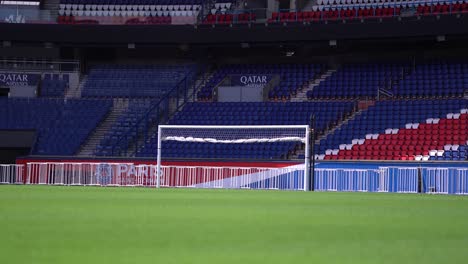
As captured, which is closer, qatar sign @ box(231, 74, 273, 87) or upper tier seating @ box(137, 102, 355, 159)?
upper tier seating @ box(137, 102, 355, 159)

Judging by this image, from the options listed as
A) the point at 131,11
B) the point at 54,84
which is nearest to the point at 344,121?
A: the point at 131,11

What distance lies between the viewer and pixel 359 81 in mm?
36750

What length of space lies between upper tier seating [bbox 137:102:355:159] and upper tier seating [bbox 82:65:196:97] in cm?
243

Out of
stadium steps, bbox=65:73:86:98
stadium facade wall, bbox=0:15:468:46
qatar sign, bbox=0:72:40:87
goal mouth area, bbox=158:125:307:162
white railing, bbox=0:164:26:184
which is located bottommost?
white railing, bbox=0:164:26:184

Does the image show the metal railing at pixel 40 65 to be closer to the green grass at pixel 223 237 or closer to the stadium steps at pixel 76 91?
the stadium steps at pixel 76 91

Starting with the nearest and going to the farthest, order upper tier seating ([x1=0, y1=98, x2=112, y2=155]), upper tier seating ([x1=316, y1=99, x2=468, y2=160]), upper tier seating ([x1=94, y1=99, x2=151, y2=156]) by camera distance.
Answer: upper tier seating ([x1=316, y1=99, x2=468, y2=160]) < upper tier seating ([x1=94, y1=99, x2=151, y2=156]) < upper tier seating ([x1=0, y1=98, x2=112, y2=155])

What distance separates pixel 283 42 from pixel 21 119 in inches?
433

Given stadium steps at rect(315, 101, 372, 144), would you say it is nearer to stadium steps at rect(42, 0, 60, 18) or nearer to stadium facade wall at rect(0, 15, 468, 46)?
stadium facade wall at rect(0, 15, 468, 46)

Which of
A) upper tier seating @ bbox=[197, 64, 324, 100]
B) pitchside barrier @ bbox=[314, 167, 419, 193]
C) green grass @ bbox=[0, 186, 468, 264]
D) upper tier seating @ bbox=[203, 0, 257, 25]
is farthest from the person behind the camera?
upper tier seating @ bbox=[203, 0, 257, 25]

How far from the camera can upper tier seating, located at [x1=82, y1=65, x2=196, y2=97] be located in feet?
129

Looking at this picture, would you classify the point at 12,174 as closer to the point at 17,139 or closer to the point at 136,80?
the point at 17,139

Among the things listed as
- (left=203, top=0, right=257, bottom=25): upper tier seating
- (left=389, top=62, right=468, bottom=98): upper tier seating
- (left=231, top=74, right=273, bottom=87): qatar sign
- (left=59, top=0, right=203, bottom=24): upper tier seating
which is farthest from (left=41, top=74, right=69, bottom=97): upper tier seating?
(left=389, top=62, right=468, bottom=98): upper tier seating

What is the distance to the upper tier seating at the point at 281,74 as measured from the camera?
37.8 m

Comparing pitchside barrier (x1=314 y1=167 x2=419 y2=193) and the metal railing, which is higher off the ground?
the metal railing
